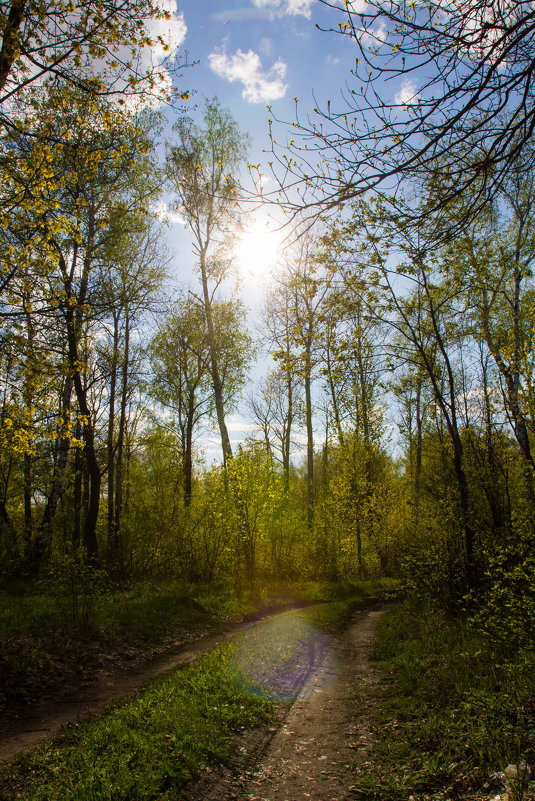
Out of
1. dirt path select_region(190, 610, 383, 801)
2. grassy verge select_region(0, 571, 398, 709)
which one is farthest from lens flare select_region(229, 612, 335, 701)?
grassy verge select_region(0, 571, 398, 709)

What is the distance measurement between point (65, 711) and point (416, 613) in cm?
711

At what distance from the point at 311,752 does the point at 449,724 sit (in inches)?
55.2

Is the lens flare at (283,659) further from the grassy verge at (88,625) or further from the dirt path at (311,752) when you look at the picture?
the grassy verge at (88,625)

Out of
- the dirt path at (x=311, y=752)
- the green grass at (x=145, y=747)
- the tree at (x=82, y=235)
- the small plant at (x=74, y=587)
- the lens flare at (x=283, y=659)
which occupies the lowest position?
the lens flare at (x=283, y=659)

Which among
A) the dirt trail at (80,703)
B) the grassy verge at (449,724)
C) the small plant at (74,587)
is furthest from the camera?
the small plant at (74,587)

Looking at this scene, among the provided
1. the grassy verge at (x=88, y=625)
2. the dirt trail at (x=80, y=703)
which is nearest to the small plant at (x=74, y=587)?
the grassy verge at (x=88, y=625)

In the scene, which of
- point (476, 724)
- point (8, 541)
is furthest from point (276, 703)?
point (8, 541)

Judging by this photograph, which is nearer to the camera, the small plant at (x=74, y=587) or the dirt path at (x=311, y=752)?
the dirt path at (x=311, y=752)

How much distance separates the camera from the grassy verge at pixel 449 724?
3355 millimetres

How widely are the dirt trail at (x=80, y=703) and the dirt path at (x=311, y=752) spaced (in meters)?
2.24

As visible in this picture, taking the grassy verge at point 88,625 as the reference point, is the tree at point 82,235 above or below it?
above

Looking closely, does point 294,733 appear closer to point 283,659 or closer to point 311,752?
point 311,752

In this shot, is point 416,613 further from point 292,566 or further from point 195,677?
point 292,566

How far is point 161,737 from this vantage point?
14.0ft
